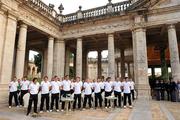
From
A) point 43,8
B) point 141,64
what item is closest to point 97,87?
point 141,64

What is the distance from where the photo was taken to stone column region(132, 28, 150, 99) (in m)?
12.3

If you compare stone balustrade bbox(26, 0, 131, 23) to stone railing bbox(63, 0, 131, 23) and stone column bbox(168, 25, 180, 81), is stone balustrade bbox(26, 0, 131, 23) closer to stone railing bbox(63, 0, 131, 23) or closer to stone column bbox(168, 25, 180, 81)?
stone railing bbox(63, 0, 131, 23)

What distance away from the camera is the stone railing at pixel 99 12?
1466 cm

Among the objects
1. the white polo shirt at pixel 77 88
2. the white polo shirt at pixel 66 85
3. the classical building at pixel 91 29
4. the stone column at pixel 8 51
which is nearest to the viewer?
the white polo shirt at pixel 77 88

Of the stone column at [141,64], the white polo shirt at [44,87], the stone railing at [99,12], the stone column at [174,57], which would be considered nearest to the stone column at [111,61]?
the stone column at [141,64]

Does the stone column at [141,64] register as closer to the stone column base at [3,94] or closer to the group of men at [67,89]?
the group of men at [67,89]

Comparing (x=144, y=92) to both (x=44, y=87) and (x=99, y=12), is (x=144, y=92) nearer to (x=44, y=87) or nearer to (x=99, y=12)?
(x=44, y=87)

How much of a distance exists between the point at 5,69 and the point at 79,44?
7.46 metres

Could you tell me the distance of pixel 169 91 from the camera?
40.2 ft

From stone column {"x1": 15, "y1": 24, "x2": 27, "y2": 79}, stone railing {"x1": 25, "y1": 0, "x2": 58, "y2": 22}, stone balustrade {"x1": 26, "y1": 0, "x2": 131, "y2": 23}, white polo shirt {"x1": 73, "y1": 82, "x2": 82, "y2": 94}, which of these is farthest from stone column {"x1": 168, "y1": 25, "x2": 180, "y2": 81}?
stone column {"x1": 15, "y1": 24, "x2": 27, "y2": 79}

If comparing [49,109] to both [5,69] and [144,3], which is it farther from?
[144,3]

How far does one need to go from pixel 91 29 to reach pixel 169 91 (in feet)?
28.1

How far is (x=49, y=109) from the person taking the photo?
7.68m

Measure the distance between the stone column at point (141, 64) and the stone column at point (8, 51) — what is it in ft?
30.4
